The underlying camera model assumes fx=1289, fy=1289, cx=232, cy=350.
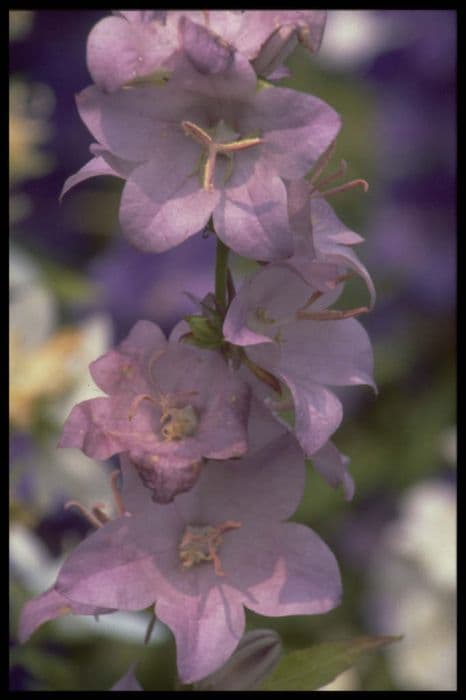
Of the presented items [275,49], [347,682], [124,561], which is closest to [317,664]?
[124,561]

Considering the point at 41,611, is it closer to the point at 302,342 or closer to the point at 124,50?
the point at 302,342

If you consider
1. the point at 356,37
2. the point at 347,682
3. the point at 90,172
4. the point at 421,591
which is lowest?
the point at 421,591

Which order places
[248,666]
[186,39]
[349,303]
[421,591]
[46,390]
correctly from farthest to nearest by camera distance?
[349,303] → [421,591] → [46,390] → [248,666] → [186,39]

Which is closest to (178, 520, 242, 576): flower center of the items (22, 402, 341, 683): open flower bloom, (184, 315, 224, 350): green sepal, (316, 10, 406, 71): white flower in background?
(22, 402, 341, 683): open flower bloom

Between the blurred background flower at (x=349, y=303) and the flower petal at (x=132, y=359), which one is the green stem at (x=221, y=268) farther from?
the blurred background flower at (x=349, y=303)

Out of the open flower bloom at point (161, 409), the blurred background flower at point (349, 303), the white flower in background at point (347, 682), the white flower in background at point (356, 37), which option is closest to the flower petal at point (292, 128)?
the open flower bloom at point (161, 409)

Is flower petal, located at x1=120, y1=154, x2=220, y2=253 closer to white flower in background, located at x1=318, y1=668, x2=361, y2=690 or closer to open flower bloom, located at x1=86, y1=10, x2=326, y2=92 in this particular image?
open flower bloom, located at x1=86, y1=10, x2=326, y2=92

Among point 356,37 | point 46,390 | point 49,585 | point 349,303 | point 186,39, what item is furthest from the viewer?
point 356,37
